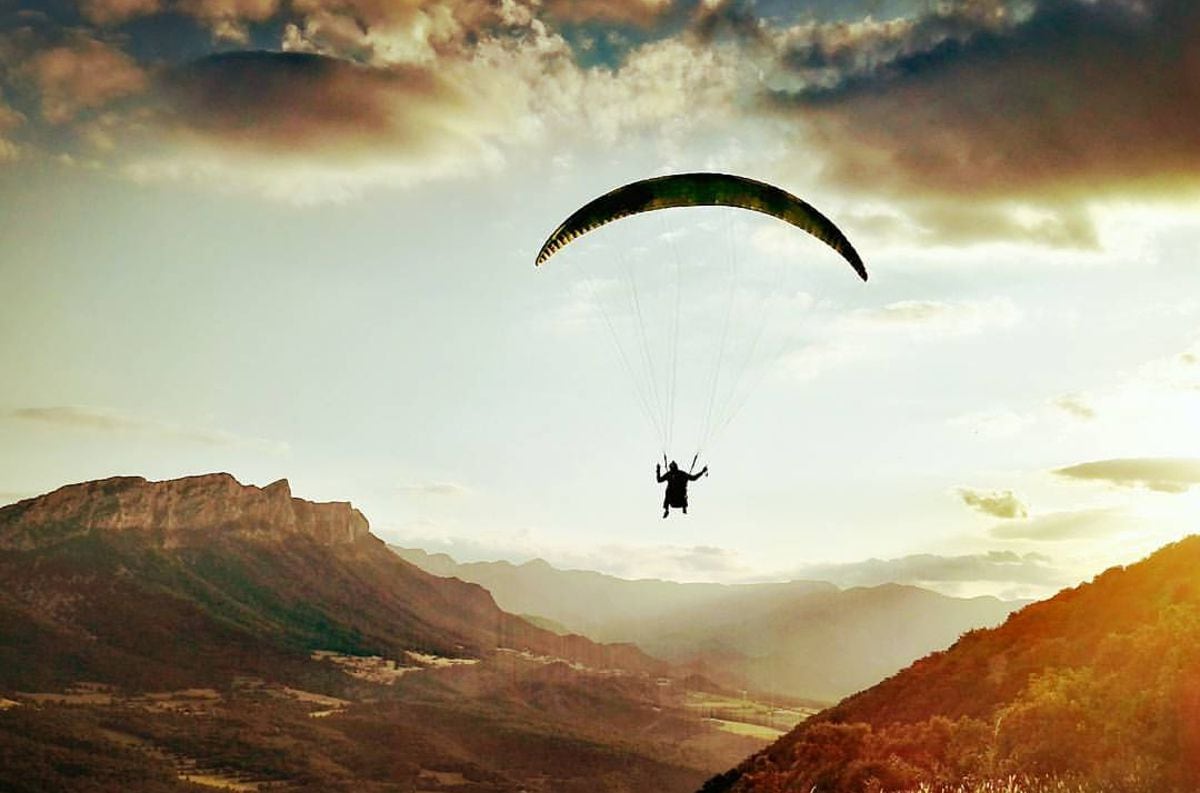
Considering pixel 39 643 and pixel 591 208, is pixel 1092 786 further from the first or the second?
pixel 39 643

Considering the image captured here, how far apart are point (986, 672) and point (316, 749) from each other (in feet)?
491

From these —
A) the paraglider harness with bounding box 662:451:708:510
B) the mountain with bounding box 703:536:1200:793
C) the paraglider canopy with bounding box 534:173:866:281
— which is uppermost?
the paraglider canopy with bounding box 534:173:866:281

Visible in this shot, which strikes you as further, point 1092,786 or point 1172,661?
point 1172,661

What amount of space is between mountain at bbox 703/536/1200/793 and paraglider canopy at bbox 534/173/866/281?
45.2ft

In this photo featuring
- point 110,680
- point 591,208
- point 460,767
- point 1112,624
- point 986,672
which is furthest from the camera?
point 110,680

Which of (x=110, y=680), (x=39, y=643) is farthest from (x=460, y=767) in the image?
(x=39, y=643)

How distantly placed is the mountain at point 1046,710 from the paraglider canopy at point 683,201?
1378 centimetres

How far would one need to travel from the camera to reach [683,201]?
2362 centimetres

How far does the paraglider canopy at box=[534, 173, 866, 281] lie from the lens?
23.5m

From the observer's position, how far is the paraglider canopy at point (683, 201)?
77.0ft

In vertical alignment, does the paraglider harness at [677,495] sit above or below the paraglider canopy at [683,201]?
below

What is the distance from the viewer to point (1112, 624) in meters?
27.6

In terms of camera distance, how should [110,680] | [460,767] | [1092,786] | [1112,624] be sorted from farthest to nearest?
[110,680] → [460,767] → [1112,624] → [1092,786]

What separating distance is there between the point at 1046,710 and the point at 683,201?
15449mm
